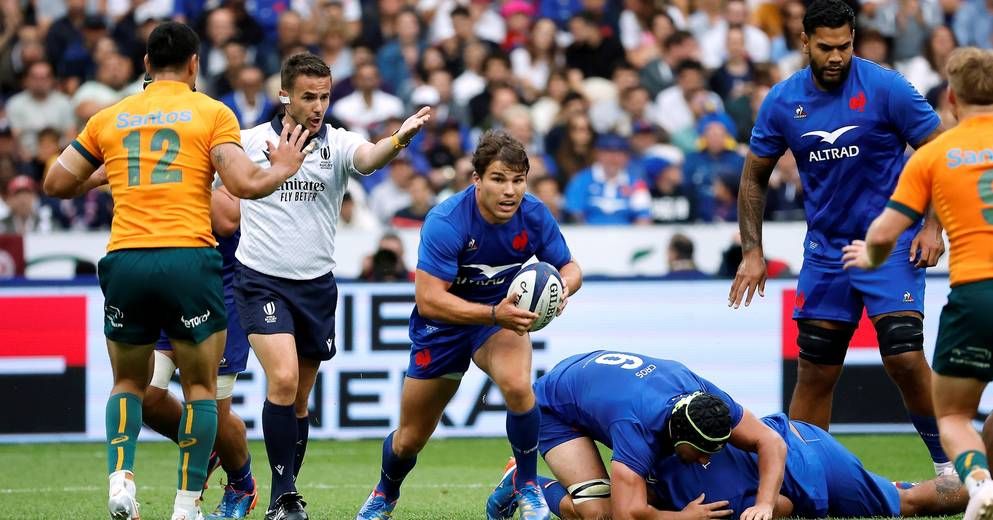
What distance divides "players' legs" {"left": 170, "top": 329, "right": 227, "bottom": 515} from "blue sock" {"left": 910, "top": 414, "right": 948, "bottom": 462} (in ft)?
12.8

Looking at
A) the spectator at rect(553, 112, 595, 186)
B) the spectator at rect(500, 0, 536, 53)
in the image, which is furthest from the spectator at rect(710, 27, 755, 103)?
the spectator at rect(500, 0, 536, 53)

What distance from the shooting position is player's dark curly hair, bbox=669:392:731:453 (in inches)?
288

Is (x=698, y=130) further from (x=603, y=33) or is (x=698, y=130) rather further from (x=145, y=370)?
(x=145, y=370)

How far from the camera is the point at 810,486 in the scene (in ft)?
26.2

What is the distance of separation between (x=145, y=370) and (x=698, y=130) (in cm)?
1068

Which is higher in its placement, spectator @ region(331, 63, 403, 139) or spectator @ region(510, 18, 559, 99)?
spectator @ region(510, 18, 559, 99)

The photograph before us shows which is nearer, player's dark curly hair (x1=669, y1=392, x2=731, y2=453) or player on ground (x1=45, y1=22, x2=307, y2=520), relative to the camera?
player on ground (x1=45, y1=22, x2=307, y2=520)

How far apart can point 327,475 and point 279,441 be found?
290 centimetres

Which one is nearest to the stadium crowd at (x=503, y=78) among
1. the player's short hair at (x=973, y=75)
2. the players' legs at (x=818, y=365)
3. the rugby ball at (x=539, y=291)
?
the players' legs at (x=818, y=365)

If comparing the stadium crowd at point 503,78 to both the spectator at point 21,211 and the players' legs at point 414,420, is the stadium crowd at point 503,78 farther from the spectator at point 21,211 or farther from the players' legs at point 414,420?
the players' legs at point 414,420

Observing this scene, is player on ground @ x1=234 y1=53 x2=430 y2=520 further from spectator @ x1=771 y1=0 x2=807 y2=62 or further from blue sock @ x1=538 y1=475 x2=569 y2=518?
spectator @ x1=771 y1=0 x2=807 y2=62

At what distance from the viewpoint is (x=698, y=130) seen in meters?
17.0

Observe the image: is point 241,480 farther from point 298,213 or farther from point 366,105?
point 366,105

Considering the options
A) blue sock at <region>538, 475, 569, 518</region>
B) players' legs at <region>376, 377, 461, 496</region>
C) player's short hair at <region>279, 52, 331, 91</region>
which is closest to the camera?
players' legs at <region>376, 377, 461, 496</region>
